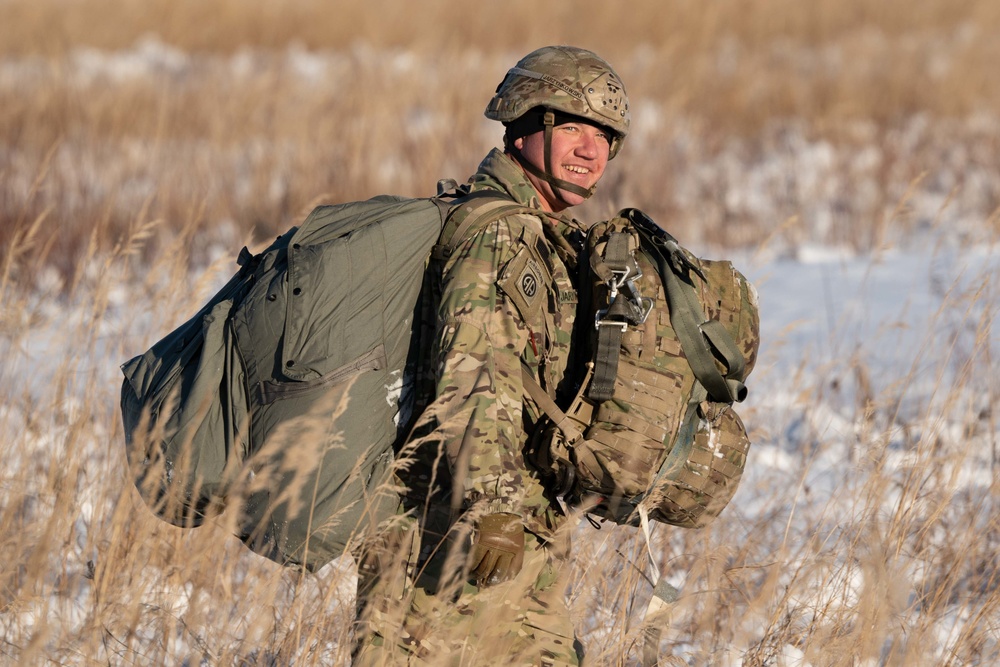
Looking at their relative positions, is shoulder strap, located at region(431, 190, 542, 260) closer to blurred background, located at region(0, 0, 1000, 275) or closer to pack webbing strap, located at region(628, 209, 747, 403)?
pack webbing strap, located at region(628, 209, 747, 403)

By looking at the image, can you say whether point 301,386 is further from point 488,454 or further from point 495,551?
point 495,551

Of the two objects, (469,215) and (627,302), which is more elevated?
(469,215)

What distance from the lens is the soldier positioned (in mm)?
2084

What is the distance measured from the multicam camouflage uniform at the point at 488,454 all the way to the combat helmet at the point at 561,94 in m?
0.14

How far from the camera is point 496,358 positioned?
217 centimetres

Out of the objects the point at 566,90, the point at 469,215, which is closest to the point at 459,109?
the point at 566,90

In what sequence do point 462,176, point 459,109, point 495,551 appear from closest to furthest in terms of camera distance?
point 495,551, point 462,176, point 459,109

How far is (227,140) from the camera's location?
836 cm

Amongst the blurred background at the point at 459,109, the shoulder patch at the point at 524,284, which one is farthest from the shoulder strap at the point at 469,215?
the blurred background at the point at 459,109

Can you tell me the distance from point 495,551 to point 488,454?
0.19m

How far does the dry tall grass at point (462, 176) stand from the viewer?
2562 millimetres

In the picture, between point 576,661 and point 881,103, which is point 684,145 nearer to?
point 881,103

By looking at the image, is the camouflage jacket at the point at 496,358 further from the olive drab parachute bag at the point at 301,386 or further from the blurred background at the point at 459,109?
the blurred background at the point at 459,109

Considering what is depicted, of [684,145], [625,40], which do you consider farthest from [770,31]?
[684,145]
